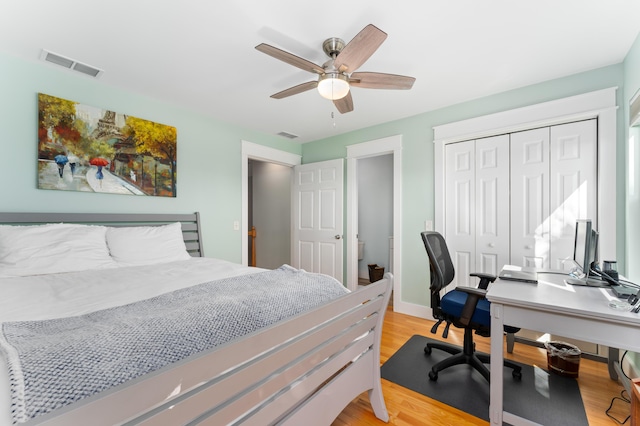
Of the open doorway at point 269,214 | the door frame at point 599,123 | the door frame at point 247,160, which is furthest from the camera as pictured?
the open doorway at point 269,214

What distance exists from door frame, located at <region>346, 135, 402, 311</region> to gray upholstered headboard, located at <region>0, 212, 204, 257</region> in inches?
78.5

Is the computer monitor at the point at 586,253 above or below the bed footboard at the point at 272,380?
above

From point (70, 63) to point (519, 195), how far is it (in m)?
4.16

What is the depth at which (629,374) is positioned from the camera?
193cm

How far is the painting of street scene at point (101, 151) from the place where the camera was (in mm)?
2289

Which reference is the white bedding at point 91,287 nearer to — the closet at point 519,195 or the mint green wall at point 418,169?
the mint green wall at point 418,169

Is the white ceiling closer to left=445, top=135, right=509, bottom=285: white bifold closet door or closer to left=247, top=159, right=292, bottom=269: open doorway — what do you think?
left=445, top=135, right=509, bottom=285: white bifold closet door

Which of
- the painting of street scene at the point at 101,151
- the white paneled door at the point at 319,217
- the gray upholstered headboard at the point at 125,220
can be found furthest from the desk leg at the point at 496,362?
the painting of street scene at the point at 101,151

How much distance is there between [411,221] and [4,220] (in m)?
3.75

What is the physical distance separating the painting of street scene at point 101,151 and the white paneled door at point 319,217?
1927 mm

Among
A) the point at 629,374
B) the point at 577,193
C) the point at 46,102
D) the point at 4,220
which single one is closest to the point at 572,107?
the point at 577,193

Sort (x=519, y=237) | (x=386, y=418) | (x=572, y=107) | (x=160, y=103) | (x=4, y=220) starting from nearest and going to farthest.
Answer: (x=386, y=418), (x=4, y=220), (x=572, y=107), (x=519, y=237), (x=160, y=103)

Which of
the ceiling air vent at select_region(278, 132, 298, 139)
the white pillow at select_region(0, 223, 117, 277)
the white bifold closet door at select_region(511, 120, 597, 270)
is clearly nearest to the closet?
the white bifold closet door at select_region(511, 120, 597, 270)

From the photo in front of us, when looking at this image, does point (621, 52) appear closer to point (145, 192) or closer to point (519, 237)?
point (519, 237)
